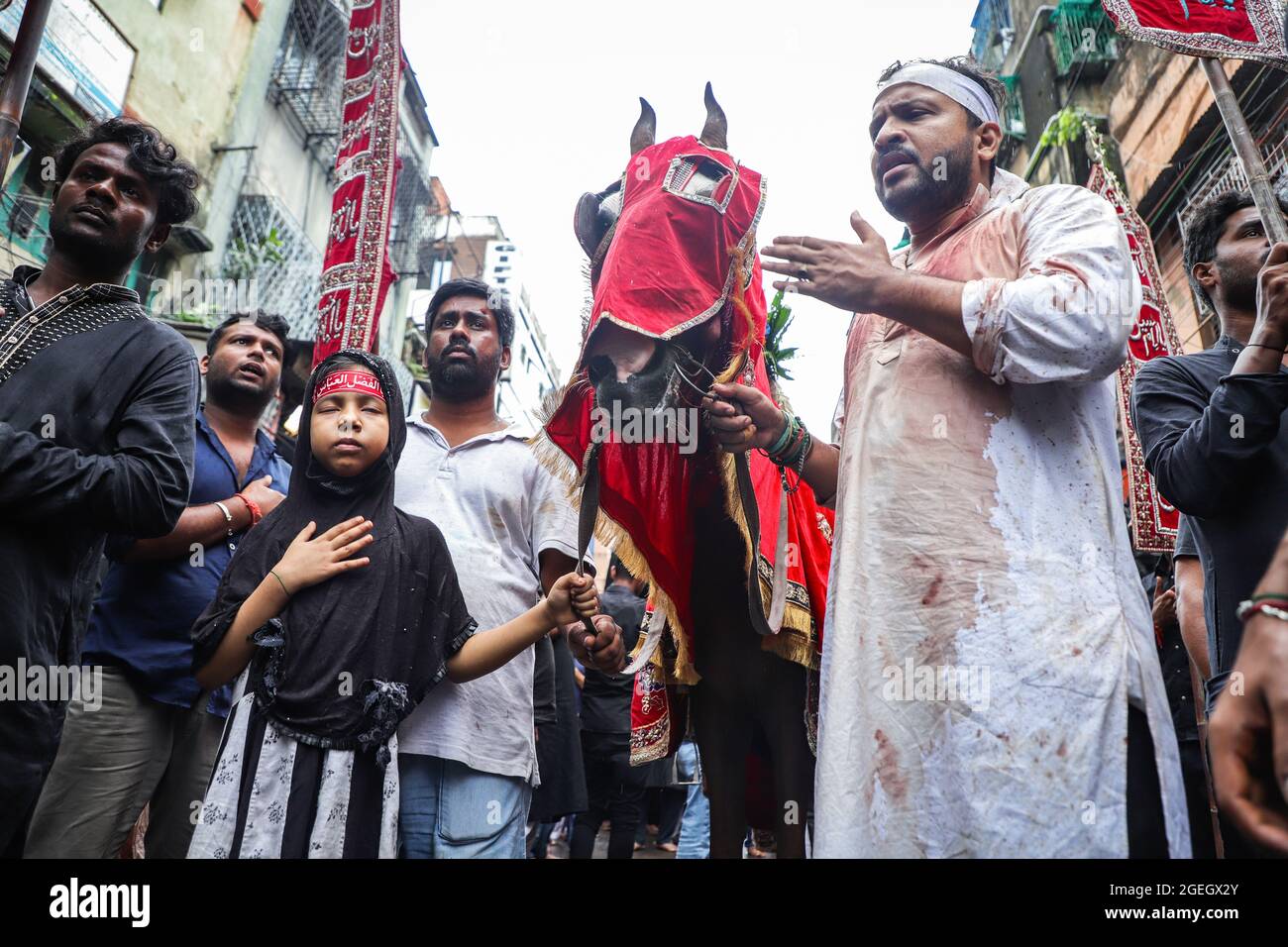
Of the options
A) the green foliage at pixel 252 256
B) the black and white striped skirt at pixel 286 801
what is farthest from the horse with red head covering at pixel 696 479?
the green foliage at pixel 252 256

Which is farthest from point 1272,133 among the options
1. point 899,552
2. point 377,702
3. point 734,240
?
point 377,702

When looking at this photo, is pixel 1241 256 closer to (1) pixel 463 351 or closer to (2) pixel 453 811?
(1) pixel 463 351

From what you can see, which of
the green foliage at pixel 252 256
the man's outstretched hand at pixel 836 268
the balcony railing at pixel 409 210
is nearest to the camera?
the man's outstretched hand at pixel 836 268

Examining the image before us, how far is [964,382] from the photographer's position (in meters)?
1.91

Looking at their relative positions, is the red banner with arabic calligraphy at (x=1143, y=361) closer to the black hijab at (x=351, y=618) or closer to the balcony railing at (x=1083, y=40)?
the black hijab at (x=351, y=618)

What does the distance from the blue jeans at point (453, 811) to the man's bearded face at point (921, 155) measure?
77.9 inches

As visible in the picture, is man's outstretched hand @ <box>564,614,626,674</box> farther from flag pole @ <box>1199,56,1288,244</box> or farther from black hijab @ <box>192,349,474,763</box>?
flag pole @ <box>1199,56,1288,244</box>

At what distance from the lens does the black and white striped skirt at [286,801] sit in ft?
7.30

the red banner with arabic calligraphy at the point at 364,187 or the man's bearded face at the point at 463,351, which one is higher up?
the red banner with arabic calligraphy at the point at 364,187

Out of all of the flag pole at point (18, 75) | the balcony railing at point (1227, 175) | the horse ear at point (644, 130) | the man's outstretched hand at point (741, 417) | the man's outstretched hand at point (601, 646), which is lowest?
the man's outstretched hand at point (601, 646)

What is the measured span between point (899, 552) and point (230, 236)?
1657 cm

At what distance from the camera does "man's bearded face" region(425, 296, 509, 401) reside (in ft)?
11.0

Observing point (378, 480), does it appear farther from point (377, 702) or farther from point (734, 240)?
point (734, 240)

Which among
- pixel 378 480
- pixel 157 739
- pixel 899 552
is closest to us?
pixel 899 552
